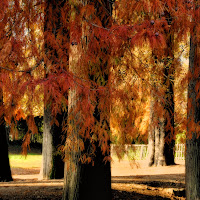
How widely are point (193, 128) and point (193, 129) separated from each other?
2 cm

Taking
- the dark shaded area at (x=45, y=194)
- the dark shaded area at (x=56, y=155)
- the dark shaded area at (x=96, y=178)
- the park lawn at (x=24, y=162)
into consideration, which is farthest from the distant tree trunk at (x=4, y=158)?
the park lawn at (x=24, y=162)

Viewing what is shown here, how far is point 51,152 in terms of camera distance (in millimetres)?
10273

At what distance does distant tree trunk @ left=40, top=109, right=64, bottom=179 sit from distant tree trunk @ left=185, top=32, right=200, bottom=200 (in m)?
4.30

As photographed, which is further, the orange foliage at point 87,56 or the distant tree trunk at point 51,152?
the distant tree trunk at point 51,152

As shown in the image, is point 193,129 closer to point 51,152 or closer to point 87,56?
point 87,56

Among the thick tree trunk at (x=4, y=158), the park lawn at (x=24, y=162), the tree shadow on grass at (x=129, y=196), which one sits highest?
the thick tree trunk at (x=4, y=158)

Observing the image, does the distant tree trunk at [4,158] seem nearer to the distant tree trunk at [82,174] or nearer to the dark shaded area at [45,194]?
the dark shaded area at [45,194]

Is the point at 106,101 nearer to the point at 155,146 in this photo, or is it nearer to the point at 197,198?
the point at 197,198

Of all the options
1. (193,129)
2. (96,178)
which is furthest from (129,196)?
(193,129)

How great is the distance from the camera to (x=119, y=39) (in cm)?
475

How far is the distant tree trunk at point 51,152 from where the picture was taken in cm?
1024

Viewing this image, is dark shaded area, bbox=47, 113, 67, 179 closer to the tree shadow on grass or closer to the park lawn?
the tree shadow on grass

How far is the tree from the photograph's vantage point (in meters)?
6.54

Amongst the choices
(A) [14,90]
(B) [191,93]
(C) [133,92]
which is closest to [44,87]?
(A) [14,90]
